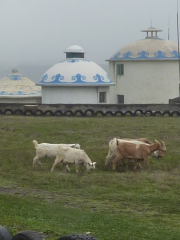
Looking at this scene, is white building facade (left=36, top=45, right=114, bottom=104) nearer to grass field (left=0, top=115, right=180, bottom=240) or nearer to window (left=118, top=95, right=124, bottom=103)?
window (left=118, top=95, right=124, bottom=103)

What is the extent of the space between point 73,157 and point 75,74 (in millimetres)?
28003

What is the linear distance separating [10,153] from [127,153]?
3.87 meters

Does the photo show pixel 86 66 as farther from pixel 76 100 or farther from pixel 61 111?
pixel 61 111

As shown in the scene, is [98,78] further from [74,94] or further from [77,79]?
[74,94]

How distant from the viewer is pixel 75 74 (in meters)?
45.0

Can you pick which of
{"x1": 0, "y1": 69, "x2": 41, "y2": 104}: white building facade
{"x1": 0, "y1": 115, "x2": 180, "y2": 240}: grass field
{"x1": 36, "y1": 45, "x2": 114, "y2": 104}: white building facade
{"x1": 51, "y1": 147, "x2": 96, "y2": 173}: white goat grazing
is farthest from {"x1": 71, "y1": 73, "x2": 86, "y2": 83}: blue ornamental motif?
{"x1": 51, "y1": 147, "x2": 96, "y2": 173}: white goat grazing

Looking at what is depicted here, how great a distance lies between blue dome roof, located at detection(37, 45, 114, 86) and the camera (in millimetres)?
45094

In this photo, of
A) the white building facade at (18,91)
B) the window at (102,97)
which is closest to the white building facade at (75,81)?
the window at (102,97)

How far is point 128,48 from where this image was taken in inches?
2056

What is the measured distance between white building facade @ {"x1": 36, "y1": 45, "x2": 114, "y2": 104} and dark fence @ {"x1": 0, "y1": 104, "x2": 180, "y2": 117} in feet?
28.5

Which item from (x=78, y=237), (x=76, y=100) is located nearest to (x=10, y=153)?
(x=78, y=237)

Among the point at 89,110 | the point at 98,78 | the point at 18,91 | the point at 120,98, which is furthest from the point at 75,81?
the point at 89,110

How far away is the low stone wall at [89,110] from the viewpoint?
110 feet

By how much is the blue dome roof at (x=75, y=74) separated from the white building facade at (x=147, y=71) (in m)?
6.31
